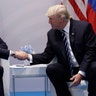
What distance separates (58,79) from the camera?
9.61ft

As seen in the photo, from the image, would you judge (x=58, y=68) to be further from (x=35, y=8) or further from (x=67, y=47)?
(x=35, y=8)

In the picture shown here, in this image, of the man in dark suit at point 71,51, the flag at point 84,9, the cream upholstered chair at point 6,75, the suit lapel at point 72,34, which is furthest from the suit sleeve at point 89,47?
the flag at point 84,9

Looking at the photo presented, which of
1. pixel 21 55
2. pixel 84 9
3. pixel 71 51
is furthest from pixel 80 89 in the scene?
pixel 84 9

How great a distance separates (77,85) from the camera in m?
2.91

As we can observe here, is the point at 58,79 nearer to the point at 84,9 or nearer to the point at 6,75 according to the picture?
the point at 6,75

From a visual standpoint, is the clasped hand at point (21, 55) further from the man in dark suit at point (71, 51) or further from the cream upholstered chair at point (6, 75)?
the man in dark suit at point (71, 51)

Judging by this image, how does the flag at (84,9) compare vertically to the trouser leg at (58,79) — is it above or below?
above

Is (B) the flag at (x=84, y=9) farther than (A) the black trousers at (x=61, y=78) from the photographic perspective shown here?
Yes

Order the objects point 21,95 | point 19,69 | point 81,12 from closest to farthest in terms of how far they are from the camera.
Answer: point 19,69 → point 81,12 → point 21,95

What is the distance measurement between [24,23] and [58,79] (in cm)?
170

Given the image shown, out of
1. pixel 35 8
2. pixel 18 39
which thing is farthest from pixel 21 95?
pixel 35 8

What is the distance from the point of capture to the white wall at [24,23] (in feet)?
14.6

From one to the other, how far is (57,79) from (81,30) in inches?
18.7

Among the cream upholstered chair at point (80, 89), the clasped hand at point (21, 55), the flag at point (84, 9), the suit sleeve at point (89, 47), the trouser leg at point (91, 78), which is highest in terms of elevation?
the flag at point (84, 9)
